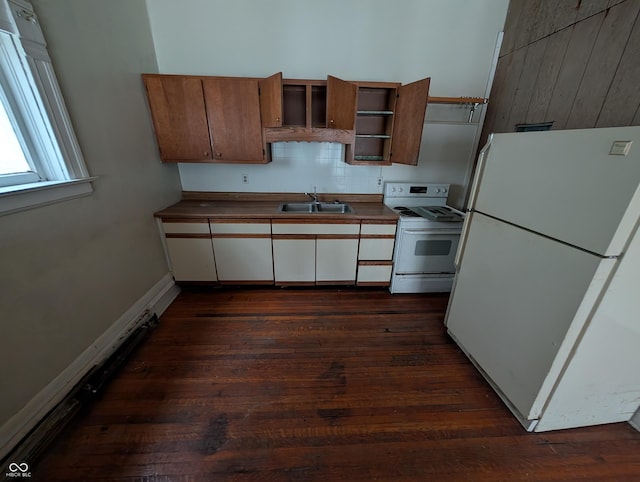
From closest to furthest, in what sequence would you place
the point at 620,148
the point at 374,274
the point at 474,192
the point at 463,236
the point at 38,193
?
the point at 620,148 → the point at 38,193 → the point at 474,192 → the point at 463,236 → the point at 374,274

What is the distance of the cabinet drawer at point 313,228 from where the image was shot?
238cm

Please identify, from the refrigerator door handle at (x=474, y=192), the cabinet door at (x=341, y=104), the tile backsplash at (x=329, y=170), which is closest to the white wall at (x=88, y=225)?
the tile backsplash at (x=329, y=170)

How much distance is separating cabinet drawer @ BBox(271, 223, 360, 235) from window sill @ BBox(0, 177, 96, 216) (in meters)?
1.36

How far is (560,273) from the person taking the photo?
114 cm

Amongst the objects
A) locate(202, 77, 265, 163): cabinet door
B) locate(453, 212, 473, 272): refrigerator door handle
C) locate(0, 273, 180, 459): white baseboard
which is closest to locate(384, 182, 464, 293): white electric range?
locate(453, 212, 473, 272): refrigerator door handle

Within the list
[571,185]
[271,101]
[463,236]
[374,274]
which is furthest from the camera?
[374,274]

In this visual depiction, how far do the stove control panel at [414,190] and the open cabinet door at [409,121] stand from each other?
401 mm

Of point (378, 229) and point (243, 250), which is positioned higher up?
point (378, 229)

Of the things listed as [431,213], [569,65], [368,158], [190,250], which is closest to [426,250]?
[431,213]

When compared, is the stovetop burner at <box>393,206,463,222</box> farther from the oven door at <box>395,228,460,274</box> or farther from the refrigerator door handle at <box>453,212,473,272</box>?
the refrigerator door handle at <box>453,212,473,272</box>

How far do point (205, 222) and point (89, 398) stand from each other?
1441 millimetres

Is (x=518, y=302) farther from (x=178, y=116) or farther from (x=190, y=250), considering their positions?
(x=178, y=116)

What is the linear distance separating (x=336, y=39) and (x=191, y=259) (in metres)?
2.56

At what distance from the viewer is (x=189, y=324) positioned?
2.15m
